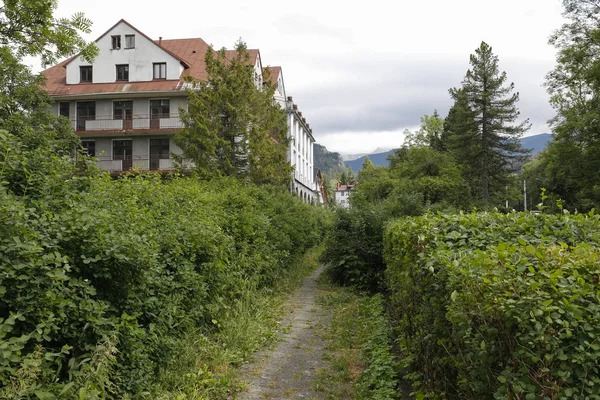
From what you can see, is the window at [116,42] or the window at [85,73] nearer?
the window at [116,42]

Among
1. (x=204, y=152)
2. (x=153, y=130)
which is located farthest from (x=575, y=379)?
(x=153, y=130)

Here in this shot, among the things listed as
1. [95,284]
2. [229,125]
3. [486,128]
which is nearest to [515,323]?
[95,284]

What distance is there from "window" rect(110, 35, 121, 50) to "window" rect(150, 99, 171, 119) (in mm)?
4667

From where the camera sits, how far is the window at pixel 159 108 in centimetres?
3550

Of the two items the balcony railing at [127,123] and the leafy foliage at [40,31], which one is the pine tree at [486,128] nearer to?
the balcony railing at [127,123]

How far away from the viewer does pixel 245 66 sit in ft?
67.7

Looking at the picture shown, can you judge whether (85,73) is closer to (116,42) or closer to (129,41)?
(116,42)

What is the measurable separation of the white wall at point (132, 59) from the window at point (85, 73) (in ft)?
1.69

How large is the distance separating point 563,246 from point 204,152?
17.6 m

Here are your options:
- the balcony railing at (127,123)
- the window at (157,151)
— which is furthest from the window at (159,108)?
the window at (157,151)

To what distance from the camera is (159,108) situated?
3578 cm

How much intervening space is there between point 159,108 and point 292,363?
31108 millimetres

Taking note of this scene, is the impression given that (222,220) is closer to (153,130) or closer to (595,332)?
(595,332)

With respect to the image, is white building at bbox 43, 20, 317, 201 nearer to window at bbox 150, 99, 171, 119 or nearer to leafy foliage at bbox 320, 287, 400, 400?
window at bbox 150, 99, 171, 119
